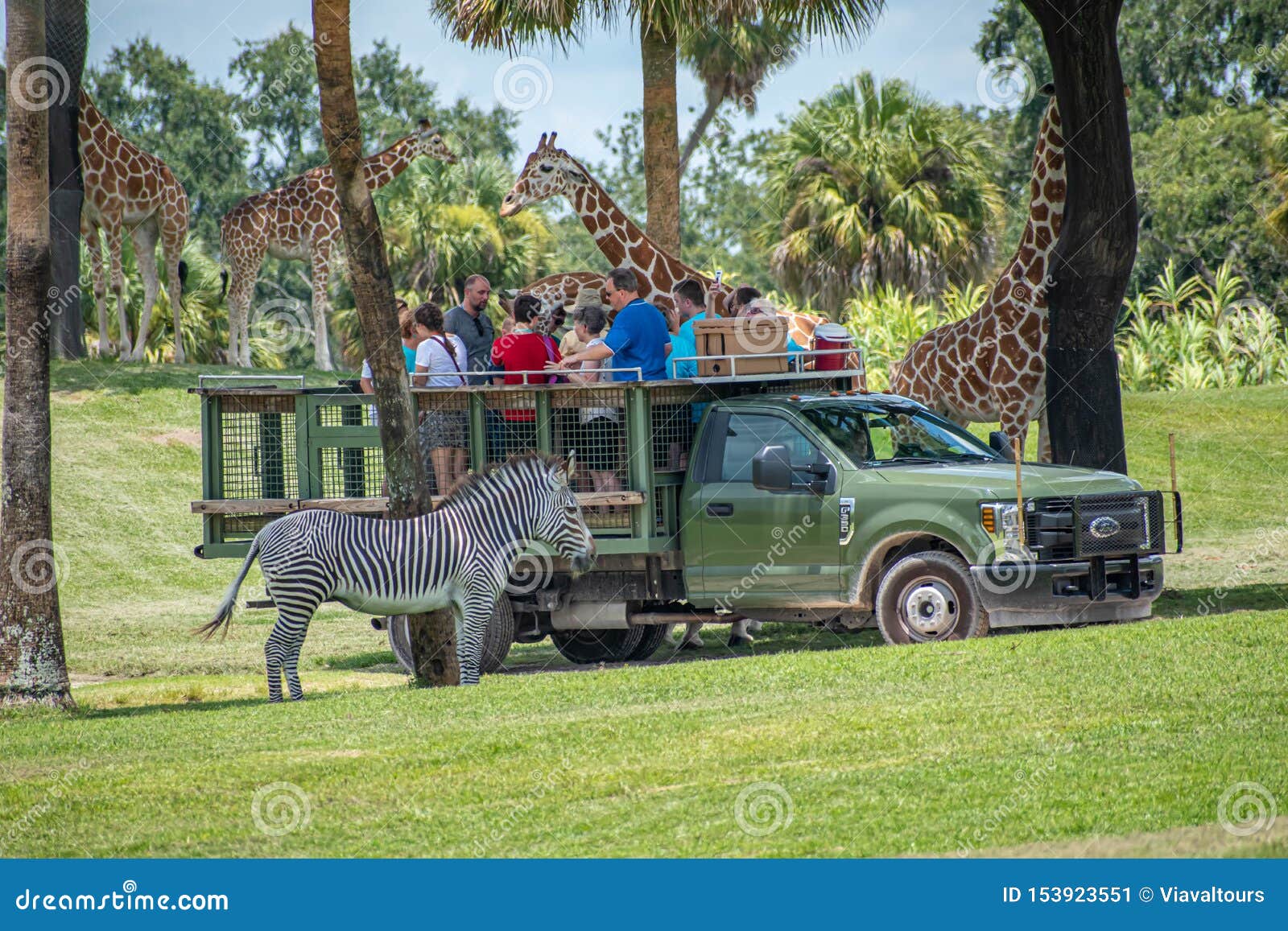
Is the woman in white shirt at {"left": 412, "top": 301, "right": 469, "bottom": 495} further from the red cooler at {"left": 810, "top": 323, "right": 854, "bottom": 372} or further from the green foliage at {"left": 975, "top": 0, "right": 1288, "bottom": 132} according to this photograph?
the green foliage at {"left": 975, "top": 0, "right": 1288, "bottom": 132}

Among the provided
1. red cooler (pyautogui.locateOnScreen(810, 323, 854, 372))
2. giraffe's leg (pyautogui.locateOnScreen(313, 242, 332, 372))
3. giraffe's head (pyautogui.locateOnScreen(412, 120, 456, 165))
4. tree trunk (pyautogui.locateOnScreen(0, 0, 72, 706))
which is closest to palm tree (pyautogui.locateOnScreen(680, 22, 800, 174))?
giraffe's head (pyautogui.locateOnScreen(412, 120, 456, 165))

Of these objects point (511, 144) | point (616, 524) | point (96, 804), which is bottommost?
point (96, 804)

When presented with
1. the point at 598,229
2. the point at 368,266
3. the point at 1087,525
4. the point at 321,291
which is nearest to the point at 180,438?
the point at 321,291

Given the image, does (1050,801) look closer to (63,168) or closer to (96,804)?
(96,804)

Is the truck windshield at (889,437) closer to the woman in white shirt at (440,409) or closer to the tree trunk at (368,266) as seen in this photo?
the woman in white shirt at (440,409)

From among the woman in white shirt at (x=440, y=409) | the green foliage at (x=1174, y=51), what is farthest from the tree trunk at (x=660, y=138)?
the green foliage at (x=1174, y=51)

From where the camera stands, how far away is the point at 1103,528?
10977 mm

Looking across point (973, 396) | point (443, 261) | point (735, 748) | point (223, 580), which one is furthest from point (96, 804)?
point (443, 261)

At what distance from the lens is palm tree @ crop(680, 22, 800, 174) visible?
28.7 meters

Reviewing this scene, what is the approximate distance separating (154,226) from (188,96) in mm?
27719

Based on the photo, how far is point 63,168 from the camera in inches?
882

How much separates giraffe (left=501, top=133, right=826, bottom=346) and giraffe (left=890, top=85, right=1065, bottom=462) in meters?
1.55

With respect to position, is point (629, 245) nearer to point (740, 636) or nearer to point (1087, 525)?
point (740, 636)

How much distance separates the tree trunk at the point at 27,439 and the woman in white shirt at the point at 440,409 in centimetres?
276
